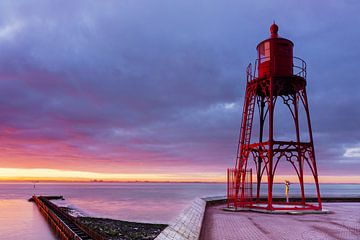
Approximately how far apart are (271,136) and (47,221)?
25299mm

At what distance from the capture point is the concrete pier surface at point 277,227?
15117 mm

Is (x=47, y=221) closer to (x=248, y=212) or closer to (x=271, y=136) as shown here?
(x=248, y=212)

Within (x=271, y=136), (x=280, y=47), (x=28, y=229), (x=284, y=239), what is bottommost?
(x=28, y=229)

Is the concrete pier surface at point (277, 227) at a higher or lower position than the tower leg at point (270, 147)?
lower

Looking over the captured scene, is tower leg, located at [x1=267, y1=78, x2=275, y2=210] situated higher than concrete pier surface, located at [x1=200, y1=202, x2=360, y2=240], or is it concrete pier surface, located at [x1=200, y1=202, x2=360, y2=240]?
tower leg, located at [x1=267, y1=78, x2=275, y2=210]

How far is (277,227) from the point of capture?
17438mm

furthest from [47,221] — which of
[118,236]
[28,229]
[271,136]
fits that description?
[271,136]

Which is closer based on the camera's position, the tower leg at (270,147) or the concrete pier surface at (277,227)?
the concrete pier surface at (277,227)

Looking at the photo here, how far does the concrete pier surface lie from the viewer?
1512 cm

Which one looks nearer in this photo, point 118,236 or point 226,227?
point 226,227

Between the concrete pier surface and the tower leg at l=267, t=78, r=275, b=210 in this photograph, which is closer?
the concrete pier surface

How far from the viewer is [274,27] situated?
82.8ft

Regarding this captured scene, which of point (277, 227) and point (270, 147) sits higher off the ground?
point (270, 147)

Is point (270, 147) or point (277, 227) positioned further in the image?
point (270, 147)
